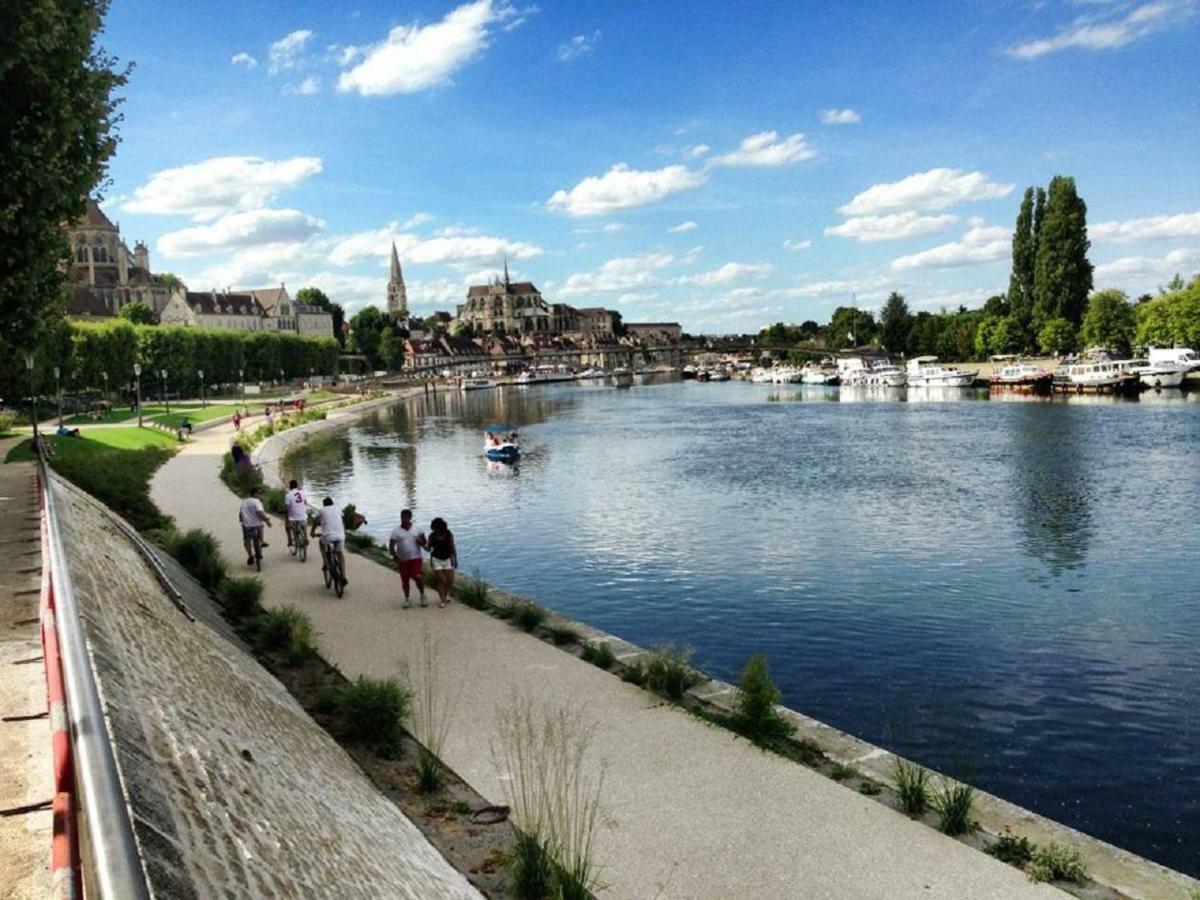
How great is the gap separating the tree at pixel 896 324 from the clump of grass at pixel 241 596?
17846 cm

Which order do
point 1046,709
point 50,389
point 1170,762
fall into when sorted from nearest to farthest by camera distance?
point 1170,762 → point 1046,709 → point 50,389

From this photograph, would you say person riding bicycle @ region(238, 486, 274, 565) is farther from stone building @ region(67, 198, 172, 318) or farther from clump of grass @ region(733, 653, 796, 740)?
stone building @ region(67, 198, 172, 318)

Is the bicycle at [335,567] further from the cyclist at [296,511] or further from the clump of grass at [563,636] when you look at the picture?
the clump of grass at [563,636]

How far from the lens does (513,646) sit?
15203 millimetres

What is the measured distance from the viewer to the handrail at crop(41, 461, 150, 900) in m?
2.75

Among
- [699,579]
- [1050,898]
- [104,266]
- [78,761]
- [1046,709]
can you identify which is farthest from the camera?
[104,266]

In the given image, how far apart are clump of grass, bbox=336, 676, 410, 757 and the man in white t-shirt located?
228 inches

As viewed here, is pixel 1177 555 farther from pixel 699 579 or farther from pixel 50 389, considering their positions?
pixel 50 389

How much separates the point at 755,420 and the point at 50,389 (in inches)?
2312

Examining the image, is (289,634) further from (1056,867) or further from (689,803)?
(1056,867)

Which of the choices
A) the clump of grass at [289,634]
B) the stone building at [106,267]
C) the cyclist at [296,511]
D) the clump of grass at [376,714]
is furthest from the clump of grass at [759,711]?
the stone building at [106,267]

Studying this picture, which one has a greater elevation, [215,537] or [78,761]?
[78,761]

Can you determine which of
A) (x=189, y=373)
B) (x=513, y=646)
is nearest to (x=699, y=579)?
(x=513, y=646)

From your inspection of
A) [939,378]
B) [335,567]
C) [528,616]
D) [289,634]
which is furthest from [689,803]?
[939,378]
